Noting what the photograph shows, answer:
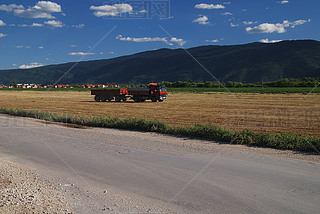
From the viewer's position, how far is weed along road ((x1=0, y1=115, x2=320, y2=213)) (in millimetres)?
5531

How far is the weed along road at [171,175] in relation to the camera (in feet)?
18.1

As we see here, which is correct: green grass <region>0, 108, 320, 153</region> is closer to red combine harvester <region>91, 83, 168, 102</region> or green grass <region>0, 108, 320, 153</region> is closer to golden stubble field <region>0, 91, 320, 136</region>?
golden stubble field <region>0, 91, 320, 136</region>

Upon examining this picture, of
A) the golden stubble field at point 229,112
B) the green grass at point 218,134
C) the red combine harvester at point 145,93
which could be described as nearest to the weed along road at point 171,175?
the green grass at point 218,134

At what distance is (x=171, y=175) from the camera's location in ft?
23.5

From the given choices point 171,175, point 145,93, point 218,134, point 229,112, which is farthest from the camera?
point 145,93

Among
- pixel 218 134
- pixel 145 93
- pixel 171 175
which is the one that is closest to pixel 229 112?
pixel 218 134

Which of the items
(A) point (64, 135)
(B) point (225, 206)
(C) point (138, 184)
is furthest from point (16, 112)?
(B) point (225, 206)

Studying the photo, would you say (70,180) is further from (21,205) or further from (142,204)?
(142,204)

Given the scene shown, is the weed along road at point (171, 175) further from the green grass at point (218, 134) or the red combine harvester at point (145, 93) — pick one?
the red combine harvester at point (145, 93)

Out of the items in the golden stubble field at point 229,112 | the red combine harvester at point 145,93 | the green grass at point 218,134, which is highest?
the red combine harvester at point 145,93

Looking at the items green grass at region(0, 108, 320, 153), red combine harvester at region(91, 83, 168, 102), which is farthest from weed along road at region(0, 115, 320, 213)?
red combine harvester at region(91, 83, 168, 102)

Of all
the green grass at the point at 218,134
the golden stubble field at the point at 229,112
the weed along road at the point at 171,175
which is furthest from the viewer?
the golden stubble field at the point at 229,112

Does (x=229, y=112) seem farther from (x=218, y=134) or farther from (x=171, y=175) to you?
(x=171, y=175)

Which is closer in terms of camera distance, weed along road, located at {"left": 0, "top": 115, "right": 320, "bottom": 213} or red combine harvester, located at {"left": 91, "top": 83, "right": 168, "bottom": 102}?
weed along road, located at {"left": 0, "top": 115, "right": 320, "bottom": 213}
